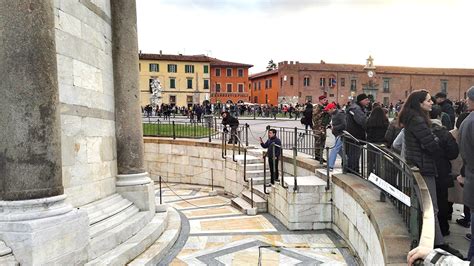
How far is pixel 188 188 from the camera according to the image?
15.2 meters

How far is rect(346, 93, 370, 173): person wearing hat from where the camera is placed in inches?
309

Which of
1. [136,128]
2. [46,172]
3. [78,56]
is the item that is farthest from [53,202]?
[136,128]

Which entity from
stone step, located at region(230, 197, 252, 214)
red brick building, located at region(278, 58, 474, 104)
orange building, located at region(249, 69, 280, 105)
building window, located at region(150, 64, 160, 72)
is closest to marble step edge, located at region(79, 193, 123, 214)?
stone step, located at region(230, 197, 252, 214)

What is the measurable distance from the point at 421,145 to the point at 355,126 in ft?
12.8

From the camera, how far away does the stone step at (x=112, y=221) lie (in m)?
5.76

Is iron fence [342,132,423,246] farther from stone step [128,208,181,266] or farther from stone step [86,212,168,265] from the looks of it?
stone step [86,212,168,265]

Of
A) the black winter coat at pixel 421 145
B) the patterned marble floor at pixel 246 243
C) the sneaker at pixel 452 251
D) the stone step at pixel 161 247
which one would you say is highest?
the black winter coat at pixel 421 145

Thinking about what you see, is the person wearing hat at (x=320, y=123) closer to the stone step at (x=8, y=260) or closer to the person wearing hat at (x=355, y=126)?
the person wearing hat at (x=355, y=126)

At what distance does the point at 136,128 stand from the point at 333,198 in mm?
4536

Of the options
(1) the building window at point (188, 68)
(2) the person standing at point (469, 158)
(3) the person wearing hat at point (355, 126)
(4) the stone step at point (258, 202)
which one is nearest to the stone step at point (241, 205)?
(4) the stone step at point (258, 202)

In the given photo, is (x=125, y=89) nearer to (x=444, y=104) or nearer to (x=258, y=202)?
(x=258, y=202)

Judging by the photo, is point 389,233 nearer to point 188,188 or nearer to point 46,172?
point 46,172

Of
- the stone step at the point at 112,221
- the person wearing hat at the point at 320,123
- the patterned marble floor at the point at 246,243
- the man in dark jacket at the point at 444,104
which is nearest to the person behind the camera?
the stone step at the point at 112,221

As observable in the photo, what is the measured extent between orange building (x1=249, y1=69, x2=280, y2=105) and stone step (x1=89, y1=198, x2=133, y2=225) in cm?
6237
